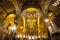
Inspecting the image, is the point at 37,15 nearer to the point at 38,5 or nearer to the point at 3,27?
the point at 38,5

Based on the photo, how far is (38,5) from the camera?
18.3 meters

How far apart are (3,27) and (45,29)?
19.6 ft

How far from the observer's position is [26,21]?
2016 centimetres

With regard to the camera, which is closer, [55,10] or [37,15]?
[55,10]

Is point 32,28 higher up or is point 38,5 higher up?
point 38,5

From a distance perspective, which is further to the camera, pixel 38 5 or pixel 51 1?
pixel 38 5

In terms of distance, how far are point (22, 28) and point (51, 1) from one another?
241 inches

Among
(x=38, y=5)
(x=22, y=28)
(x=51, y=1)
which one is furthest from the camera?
(x=22, y=28)

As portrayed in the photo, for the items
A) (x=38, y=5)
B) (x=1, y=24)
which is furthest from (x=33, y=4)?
(x=1, y=24)

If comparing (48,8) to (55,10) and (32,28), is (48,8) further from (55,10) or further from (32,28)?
(32,28)

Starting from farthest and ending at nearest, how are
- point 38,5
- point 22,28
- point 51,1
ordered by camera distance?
1. point 22,28
2. point 38,5
3. point 51,1

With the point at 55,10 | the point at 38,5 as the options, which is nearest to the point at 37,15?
the point at 38,5

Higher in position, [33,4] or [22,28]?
[33,4]

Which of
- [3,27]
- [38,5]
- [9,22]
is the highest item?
[38,5]
